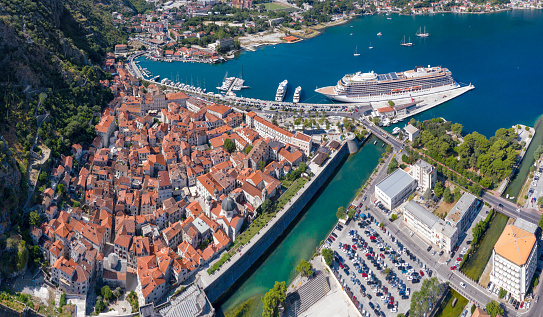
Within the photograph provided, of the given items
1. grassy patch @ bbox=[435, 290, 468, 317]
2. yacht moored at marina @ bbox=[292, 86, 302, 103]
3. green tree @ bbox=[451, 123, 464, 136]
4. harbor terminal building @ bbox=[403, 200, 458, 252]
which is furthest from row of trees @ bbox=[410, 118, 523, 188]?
yacht moored at marina @ bbox=[292, 86, 302, 103]

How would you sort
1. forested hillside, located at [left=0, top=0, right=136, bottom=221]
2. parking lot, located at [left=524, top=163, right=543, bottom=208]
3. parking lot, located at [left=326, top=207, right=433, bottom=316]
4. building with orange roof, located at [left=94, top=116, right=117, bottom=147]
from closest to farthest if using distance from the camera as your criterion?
1. parking lot, located at [left=326, top=207, right=433, bottom=316]
2. forested hillside, located at [left=0, top=0, right=136, bottom=221]
3. parking lot, located at [left=524, top=163, right=543, bottom=208]
4. building with orange roof, located at [left=94, top=116, right=117, bottom=147]

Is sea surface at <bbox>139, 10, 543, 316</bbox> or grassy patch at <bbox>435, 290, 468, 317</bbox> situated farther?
sea surface at <bbox>139, 10, 543, 316</bbox>

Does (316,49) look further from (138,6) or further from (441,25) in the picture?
(138,6)

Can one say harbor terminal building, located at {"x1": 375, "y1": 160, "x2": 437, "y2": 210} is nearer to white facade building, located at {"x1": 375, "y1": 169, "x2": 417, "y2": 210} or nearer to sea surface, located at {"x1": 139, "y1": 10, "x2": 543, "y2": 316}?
white facade building, located at {"x1": 375, "y1": 169, "x2": 417, "y2": 210}

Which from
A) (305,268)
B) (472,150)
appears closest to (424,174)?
(472,150)

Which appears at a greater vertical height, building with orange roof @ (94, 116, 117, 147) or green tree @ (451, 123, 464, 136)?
building with orange roof @ (94, 116, 117, 147)

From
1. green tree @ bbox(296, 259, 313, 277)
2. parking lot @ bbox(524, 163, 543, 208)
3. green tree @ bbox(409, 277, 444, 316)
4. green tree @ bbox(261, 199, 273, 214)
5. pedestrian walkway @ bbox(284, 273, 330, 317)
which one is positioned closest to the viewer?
green tree @ bbox(409, 277, 444, 316)

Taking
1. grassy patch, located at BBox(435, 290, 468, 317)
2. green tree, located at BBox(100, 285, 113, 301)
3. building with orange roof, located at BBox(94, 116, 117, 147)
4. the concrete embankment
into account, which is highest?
building with orange roof, located at BBox(94, 116, 117, 147)
